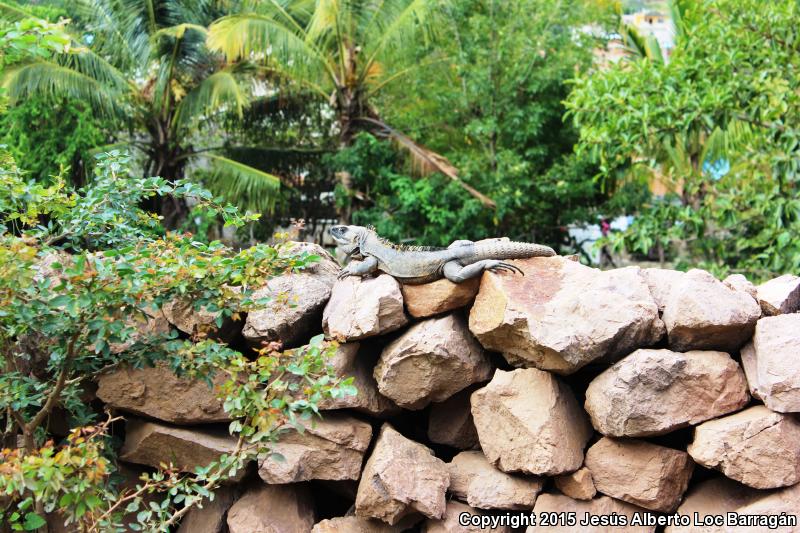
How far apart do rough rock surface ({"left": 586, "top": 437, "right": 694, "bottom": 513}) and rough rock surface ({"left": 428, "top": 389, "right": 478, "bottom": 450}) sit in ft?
3.59

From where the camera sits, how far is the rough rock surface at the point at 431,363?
565 cm

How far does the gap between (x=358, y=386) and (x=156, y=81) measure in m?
10.4

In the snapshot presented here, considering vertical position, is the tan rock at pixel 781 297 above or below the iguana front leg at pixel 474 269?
above

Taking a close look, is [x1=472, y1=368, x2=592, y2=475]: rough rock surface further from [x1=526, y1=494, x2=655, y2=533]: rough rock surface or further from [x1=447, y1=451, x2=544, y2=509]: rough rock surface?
[x1=526, y1=494, x2=655, y2=533]: rough rock surface

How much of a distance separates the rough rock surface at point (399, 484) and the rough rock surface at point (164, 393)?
4.18 ft

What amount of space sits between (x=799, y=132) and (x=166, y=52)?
10.5 m

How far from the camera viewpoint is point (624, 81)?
891 cm

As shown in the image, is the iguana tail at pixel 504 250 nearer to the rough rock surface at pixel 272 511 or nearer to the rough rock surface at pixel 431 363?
the rough rock surface at pixel 431 363

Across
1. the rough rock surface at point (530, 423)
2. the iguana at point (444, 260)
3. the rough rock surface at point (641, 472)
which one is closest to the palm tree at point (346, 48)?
the iguana at point (444, 260)

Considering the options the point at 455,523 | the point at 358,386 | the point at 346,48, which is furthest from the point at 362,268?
the point at 346,48

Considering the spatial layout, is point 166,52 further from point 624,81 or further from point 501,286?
point 501,286

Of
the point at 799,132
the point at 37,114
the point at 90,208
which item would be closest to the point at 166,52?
the point at 37,114

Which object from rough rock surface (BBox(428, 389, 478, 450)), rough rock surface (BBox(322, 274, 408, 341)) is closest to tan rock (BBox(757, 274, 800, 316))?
rough rock surface (BBox(428, 389, 478, 450))

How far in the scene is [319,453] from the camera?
582 centimetres
